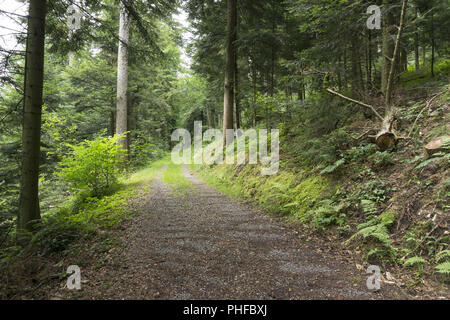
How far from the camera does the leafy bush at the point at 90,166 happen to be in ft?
21.2

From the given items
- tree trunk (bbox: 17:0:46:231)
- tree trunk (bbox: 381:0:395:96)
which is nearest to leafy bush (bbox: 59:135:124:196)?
tree trunk (bbox: 17:0:46:231)

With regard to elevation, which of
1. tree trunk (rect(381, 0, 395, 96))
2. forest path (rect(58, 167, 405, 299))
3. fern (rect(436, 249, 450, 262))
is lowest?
forest path (rect(58, 167, 405, 299))

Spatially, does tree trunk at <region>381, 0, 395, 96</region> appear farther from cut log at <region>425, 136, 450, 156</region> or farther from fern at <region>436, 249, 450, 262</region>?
fern at <region>436, 249, 450, 262</region>

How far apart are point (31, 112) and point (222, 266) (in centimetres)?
433

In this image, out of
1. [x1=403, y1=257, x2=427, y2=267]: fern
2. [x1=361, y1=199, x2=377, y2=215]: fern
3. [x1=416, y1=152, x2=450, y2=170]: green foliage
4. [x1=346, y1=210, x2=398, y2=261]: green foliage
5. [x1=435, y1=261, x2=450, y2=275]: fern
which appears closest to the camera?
[x1=435, y1=261, x2=450, y2=275]: fern

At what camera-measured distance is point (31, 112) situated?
12.9ft

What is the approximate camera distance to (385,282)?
283cm

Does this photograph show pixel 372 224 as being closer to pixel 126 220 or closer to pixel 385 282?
pixel 385 282

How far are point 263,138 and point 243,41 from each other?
5.45 meters

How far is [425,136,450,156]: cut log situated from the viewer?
397 cm

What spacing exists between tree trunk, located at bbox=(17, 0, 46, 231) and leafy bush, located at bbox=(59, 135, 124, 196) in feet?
7.60

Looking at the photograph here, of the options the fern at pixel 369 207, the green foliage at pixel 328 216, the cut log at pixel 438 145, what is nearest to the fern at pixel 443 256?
the fern at pixel 369 207

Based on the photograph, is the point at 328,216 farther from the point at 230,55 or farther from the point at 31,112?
the point at 230,55

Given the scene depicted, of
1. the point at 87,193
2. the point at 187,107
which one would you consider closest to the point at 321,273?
the point at 87,193
